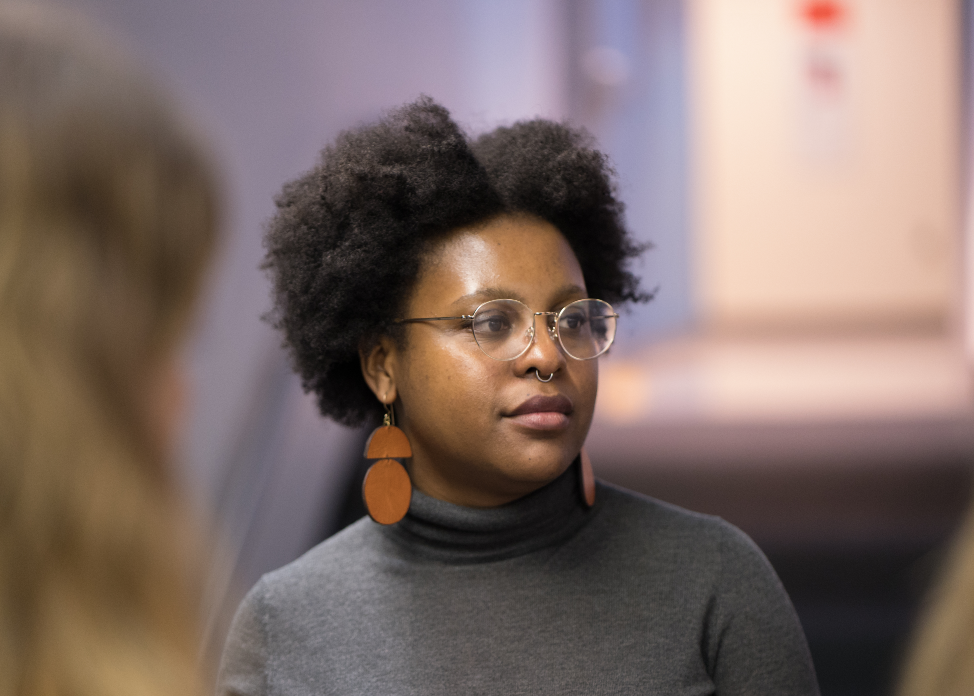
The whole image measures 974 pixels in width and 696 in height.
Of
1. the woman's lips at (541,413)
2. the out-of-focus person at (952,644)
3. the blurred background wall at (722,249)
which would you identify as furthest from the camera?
the blurred background wall at (722,249)

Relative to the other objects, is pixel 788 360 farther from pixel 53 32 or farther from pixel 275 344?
pixel 53 32

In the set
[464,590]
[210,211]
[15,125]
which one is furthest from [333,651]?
[15,125]

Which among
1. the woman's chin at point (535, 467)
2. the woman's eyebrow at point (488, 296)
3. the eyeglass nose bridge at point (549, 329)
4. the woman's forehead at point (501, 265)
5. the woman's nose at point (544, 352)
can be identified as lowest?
the woman's chin at point (535, 467)

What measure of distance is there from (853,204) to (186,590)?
17.0 feet

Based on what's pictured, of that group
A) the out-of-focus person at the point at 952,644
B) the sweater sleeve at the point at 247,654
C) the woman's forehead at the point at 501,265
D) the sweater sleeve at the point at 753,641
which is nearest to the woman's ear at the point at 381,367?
the woman's forehead at the point at 501,265

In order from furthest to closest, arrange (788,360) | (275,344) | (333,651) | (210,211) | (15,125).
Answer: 1. (788,360)
2. (275,344)
3. (333,651)
4. (210,211)
5. (15,125)

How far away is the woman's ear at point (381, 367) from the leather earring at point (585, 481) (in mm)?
291

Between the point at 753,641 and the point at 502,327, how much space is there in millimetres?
546

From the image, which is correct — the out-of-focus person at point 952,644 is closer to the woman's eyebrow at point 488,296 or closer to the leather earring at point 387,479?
the woman's eyebrow at point 488,296

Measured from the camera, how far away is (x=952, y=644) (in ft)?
2.27

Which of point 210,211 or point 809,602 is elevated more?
point 210,211

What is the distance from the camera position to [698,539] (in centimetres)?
144

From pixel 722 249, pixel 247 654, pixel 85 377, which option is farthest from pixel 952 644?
pixel 722 249

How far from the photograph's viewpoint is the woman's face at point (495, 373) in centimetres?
131
